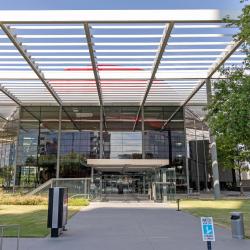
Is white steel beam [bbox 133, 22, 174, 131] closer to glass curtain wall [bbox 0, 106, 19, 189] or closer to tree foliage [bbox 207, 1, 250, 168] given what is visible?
tree foliage [bbox 207, 1, 250, 168]

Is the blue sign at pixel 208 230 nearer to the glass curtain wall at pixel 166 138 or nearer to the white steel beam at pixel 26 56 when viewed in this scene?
the white steel beam at pixel 26 56

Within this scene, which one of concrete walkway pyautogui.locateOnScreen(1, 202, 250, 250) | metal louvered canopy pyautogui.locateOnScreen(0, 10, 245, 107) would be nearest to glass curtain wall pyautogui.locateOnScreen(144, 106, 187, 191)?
metal louvered canopy pyautogui.locateOnScreen(0, 10, 245, 107)

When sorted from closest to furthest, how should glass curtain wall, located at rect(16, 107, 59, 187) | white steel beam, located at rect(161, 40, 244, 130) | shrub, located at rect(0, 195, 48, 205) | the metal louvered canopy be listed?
the metal louvered canopy, white steel beam, located at rect(161, 40, 244, 130), shrub, located at rect(0, 195, 48, 205), glass curtain wall, located at rect(16, 107, 59, 187)

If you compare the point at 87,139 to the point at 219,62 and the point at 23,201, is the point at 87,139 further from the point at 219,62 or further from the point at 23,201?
the point at 219,62

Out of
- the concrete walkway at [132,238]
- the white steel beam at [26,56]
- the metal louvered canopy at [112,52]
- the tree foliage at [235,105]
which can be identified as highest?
the metal louvered canopy at [112,52]

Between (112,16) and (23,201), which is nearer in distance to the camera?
(112,16)

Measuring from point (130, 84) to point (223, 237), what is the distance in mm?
22111

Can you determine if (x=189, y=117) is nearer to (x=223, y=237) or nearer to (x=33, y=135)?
(x=33, y=135)

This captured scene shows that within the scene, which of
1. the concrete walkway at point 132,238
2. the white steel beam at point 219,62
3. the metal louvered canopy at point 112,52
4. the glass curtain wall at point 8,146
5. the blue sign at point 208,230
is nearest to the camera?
the blue sign at point 208,230

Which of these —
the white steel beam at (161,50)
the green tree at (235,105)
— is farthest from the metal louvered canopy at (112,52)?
the green tree at (235,105)

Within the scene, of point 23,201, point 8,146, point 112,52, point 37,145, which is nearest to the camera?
point 23,201

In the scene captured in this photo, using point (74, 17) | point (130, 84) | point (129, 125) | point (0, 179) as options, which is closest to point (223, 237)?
point (74, 17)

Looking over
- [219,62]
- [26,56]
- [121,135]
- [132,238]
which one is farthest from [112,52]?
[121,135]

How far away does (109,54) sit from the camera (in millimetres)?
24203
